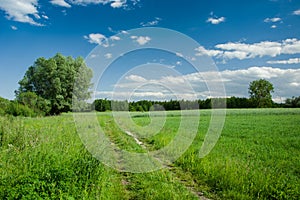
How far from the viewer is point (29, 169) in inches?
271

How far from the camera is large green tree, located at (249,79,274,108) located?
90.7m

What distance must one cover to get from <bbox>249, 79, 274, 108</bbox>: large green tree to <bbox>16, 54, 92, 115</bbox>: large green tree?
205 ft

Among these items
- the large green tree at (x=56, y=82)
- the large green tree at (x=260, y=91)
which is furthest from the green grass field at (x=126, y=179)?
the large green tree at (x=260, y=91)

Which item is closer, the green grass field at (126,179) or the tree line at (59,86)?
the green grass field at (126,179)

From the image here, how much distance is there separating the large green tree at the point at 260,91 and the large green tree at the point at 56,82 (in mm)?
62372

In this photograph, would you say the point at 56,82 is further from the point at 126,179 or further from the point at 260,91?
the point at 260,91

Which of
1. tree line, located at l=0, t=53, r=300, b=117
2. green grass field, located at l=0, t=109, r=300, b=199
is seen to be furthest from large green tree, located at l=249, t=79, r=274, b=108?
green grass field, located at l=0, t=109, r=300, b=199

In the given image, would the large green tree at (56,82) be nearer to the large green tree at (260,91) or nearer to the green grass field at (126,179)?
the green grass field at (126,179)

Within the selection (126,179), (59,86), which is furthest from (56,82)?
(126,179)

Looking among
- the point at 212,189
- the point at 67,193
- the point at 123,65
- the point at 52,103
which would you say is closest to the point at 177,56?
the point at 123,65

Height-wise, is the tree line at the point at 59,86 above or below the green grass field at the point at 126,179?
above

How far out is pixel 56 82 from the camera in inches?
2003

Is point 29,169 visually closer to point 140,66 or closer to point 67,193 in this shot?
point 67,193

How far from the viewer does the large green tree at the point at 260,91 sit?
90738mm
